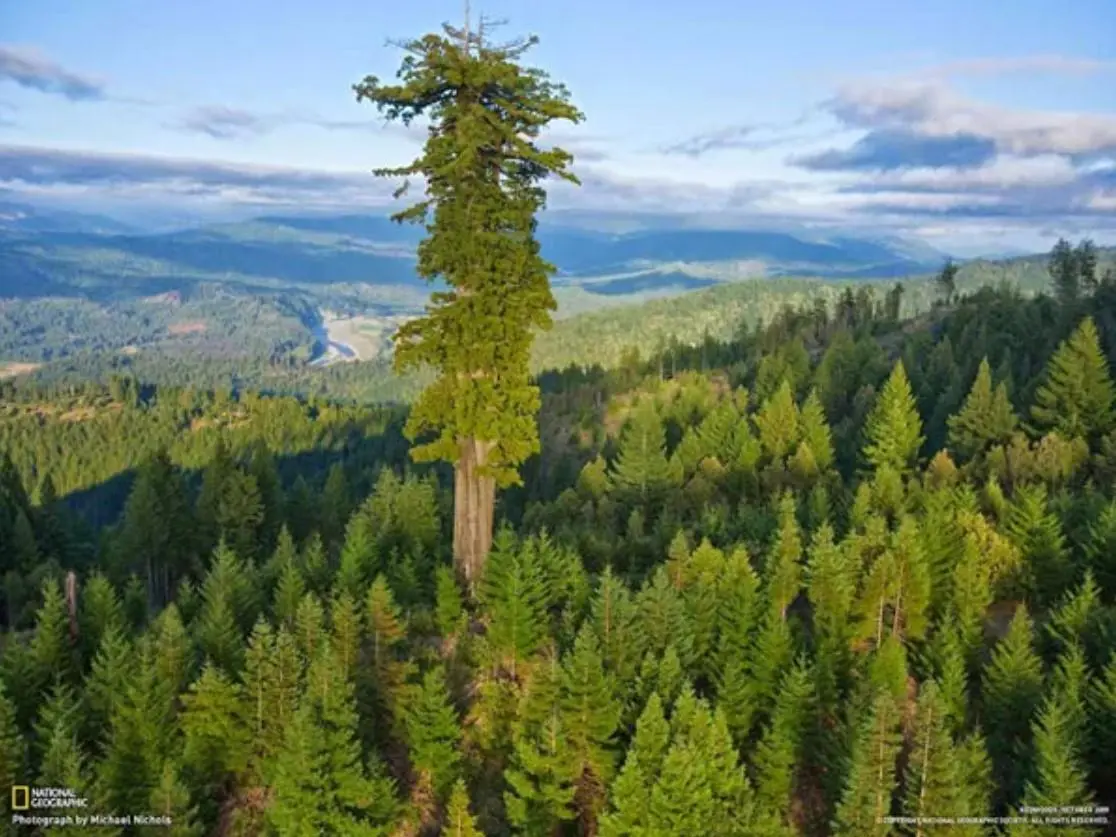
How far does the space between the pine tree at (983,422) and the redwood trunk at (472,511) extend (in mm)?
40411

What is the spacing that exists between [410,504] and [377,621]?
15861mm

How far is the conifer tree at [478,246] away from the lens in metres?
24.2

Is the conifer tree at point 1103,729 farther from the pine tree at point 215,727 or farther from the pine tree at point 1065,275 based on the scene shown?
the pine tree at point 1065,275

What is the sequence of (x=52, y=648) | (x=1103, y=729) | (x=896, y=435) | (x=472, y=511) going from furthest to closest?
(x=896, y=435) < (x=472, y=511) < (x=52, y=648) < (x=1103, y=729)

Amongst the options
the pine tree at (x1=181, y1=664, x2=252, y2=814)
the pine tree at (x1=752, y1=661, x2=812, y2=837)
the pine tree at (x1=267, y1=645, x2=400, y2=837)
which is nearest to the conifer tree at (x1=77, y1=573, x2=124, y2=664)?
the pine tree at (x1=181, y1=664, x2=252, y2=814)

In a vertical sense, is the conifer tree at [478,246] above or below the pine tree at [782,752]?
above

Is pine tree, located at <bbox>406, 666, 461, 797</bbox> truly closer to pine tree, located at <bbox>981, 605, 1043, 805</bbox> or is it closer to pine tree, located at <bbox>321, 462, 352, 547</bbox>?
pine tree, located at <bbox>981, 605, 1043, 805</bbox>

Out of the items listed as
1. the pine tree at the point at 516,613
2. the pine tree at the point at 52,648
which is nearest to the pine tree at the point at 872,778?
the pine tree at the point at 516,613

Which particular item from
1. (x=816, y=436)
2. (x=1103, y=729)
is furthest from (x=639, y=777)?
(x=816, y=436)

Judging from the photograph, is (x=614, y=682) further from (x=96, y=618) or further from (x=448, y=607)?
(x=96, y=618)

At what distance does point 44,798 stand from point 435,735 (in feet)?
25.8

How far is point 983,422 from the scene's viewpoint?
58.4 metres

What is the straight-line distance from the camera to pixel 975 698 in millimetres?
23656

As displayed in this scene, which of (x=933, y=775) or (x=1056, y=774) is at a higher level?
(x=1056, y=774)
